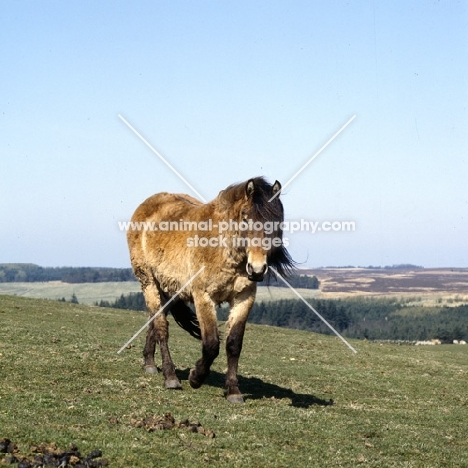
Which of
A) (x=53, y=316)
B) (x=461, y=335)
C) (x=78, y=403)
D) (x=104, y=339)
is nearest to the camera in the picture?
(x=78, y=403)

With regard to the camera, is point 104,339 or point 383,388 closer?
point 383,388

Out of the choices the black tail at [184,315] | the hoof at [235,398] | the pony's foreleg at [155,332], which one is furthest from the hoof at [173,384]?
the black tail at [184,315]

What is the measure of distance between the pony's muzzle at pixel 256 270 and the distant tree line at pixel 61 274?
4823 inches

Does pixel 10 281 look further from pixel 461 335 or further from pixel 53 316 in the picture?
pixel 53 316

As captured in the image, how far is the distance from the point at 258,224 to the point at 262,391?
379cm

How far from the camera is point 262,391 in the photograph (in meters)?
11.9

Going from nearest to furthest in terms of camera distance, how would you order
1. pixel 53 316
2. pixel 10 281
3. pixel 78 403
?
pixel 78 403, pixel 53 316, pixel 10 281

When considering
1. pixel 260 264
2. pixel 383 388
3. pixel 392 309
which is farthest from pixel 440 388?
pixel 392 309

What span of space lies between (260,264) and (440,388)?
7.93 metres

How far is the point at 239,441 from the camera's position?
7.91m

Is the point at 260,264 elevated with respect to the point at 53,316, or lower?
elevated

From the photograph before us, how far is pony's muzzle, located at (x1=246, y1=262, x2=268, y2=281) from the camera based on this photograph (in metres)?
9.36

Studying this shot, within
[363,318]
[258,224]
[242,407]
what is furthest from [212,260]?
[363,318]

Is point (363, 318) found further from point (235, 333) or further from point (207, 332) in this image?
point (207, 332)
